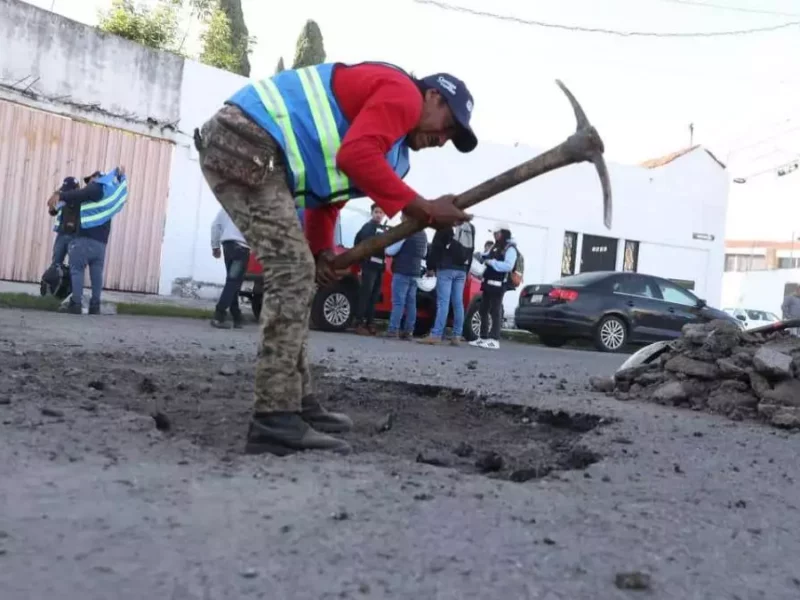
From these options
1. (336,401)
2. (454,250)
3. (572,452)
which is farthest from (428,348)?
(572,452)

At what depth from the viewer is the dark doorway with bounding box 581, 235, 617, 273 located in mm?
23656

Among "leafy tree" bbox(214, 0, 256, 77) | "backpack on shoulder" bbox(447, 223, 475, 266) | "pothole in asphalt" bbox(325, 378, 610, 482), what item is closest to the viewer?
"pothole in asphalt" bbox(325, 378, 610, 482)

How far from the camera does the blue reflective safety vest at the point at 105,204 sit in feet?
33.4

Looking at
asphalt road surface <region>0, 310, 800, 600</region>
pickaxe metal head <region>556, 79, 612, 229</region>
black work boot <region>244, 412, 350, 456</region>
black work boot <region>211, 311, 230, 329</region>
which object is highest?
pickaxe metal head <region>556, 79, 612, 229</region>

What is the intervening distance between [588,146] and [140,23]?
16981 millimetres

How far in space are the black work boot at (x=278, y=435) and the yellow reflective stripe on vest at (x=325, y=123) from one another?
0.97m

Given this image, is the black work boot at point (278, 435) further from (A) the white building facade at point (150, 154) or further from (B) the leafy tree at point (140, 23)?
(B) the leafy tree at point (140, 23)

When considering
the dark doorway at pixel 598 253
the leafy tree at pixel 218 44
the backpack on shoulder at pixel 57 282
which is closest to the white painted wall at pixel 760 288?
the dark doorway at pixel 598 253

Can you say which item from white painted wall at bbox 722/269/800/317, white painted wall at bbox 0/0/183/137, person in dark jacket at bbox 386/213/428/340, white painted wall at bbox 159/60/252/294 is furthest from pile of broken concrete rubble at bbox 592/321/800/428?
white painted wall at bbox 722/269/800/317

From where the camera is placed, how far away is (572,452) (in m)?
3.96

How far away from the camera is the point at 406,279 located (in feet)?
38.0

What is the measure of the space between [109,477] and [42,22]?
534 inches

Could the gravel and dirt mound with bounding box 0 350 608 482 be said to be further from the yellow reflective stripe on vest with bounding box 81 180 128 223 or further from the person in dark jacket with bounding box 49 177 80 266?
the person in dark jacket with bounding box 49 177 80 266

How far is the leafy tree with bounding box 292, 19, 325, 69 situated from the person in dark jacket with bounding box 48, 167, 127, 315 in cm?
1472
